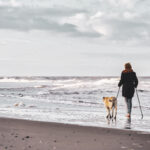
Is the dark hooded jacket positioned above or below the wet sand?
above

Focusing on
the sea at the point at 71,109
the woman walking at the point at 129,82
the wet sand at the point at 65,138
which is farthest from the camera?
the woman walking at the point at 129,82

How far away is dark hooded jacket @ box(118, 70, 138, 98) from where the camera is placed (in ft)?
34.9

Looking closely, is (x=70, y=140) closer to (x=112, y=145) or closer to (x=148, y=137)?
(x=112, y=145)

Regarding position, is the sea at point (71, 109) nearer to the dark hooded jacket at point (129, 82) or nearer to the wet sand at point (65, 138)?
the dark hooded jacket at point (129, 82)

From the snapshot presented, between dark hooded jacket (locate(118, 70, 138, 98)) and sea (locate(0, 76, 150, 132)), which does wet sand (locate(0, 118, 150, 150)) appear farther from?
dark hooded jacket (locate(118, 70, 138, 98))

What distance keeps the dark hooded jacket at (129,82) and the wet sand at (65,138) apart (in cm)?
295

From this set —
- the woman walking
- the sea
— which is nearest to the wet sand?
the sea

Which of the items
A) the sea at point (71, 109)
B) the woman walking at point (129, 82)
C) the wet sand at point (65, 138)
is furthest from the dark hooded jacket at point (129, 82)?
the wet sand at point (65, 138)

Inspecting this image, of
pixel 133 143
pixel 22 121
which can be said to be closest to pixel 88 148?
pixel 133 143

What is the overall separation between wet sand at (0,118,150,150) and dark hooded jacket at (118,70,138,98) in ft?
9.68

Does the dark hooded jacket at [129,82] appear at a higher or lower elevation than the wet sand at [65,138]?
higher

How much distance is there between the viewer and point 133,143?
6.26 meters

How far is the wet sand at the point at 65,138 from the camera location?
5.79 metres

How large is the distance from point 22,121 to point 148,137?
366 cm
